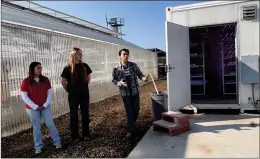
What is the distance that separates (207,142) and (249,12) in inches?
123

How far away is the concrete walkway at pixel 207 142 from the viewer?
3584mm

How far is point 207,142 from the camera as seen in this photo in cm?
402

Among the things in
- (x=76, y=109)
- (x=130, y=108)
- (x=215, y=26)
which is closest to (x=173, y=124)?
(x=130, y=108)

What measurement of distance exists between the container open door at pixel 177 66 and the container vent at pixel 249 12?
1300 mm

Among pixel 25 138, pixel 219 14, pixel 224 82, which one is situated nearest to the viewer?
pixel 25 138

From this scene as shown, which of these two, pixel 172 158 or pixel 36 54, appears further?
pixel 36 54

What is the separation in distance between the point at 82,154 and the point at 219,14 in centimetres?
425

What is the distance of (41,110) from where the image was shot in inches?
162

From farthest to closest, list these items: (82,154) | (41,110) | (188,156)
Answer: (41,110) → (82,154) → (188,156)

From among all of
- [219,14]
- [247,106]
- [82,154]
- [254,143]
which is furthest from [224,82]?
[82,154]

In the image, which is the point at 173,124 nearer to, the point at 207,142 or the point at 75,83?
the point at 207,142

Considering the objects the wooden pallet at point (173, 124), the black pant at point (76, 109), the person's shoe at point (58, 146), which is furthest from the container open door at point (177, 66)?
the person's shoe at point (58, 146)

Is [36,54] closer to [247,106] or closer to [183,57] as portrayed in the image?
[183,57]

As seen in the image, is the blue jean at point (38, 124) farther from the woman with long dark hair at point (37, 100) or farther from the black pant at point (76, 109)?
the black pant at point (76, 109)
